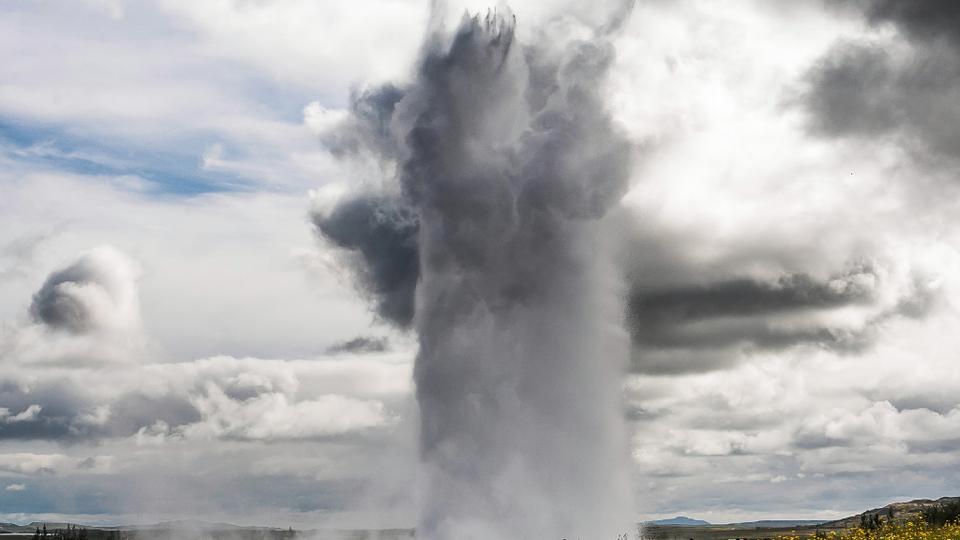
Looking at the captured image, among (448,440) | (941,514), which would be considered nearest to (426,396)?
(448,440)

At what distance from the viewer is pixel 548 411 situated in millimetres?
98812

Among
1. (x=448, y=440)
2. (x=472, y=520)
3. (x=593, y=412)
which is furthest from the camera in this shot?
(x=593, y=412)

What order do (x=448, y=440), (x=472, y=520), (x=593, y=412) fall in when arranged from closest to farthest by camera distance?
(x=472, y=520), (x=448, y=440), (x=593, y=412)

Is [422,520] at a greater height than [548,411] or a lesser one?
lesser

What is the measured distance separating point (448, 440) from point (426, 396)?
5052mm

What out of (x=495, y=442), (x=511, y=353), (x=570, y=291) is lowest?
(x=495, y=442)

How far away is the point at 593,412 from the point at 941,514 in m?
35.4

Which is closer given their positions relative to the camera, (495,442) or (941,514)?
(495,442)

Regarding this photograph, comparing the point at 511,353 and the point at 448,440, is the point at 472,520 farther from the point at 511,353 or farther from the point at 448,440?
the point at 511,353

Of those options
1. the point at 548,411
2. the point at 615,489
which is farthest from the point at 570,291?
the point at 615,489

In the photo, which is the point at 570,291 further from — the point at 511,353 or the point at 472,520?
the point at 472,520

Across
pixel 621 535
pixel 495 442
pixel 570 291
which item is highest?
pixel 570 291

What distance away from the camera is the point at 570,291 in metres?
106

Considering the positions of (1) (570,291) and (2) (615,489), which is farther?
(1) (570,291)
